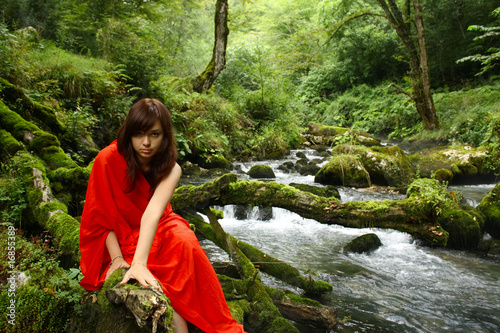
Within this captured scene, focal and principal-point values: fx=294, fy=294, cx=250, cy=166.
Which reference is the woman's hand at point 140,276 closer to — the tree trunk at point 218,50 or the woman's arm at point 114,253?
the woman's arm at point 114,253

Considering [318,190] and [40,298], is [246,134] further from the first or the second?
[40,298]

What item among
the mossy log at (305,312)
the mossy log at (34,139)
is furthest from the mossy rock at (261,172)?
the mossy log at (305,312)

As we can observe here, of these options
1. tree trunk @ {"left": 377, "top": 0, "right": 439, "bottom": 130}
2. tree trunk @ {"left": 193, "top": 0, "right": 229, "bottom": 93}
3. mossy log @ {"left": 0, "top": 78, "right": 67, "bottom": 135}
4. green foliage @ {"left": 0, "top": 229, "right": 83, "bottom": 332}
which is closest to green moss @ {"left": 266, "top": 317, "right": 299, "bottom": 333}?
green foliage @ {"left": 0, "top": 229, "right": 83, "bottom": 332}

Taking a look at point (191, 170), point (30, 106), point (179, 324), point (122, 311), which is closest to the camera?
point (122, 311)

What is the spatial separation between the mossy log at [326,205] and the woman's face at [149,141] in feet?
4.34

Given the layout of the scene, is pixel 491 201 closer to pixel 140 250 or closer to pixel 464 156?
pixel 464 156

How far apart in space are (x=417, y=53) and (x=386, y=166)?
22.2 ft

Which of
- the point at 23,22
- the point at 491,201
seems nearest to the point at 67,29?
the point at 23,22

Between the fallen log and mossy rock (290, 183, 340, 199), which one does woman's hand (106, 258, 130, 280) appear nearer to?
the fallen log

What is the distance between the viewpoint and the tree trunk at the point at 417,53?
12516mm

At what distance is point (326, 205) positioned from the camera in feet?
11.7

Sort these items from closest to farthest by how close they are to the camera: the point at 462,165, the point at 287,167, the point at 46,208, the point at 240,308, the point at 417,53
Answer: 1. the point at 240,308
2. the point at 46,208
3. the point at 462,165
4. the point at 287,167
5. the point at 417,53

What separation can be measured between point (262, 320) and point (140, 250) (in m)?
1.63

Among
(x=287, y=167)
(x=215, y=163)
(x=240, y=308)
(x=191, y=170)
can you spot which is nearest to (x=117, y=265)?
(x=240, y=308)
